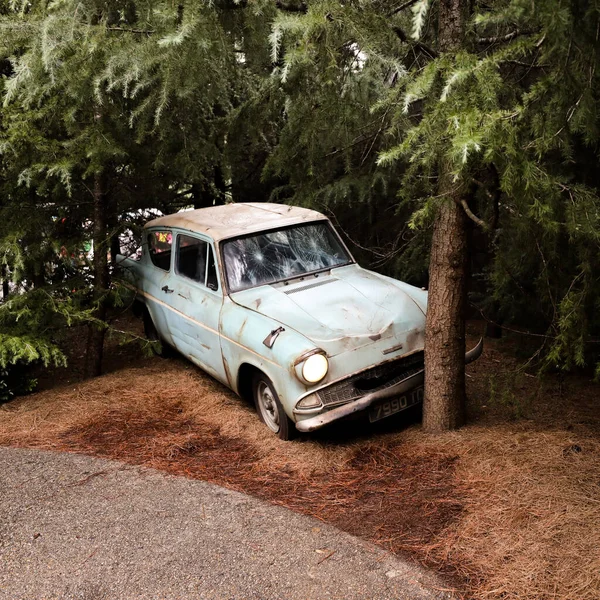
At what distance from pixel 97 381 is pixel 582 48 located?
5796mm

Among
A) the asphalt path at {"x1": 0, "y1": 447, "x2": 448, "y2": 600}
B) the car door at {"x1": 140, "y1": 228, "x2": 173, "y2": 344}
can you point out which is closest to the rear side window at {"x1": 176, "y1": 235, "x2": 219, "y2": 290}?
the car door at {"x1": 140, "y1": 228, "x2": 173, "y2": 344}

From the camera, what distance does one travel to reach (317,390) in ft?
16.6

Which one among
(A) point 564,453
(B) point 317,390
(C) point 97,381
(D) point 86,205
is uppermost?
(D) point 86,205

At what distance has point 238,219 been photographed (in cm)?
671

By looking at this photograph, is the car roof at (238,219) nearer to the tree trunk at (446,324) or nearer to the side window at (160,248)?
the side window at (160,248)

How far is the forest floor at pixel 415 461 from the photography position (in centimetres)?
374

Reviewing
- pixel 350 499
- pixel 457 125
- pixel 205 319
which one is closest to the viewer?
pixel 457 125

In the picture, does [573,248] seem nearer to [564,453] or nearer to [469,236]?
[469,236]

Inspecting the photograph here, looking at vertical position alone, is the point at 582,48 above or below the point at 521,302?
above

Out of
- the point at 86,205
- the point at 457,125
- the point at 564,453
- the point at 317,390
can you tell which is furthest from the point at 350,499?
the point at 86,205

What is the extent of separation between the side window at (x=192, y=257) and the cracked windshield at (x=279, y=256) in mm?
353

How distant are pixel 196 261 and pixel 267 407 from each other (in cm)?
178

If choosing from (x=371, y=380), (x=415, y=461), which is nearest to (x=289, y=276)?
(x=371, y=380)

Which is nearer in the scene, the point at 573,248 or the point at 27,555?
the point at 27,555
